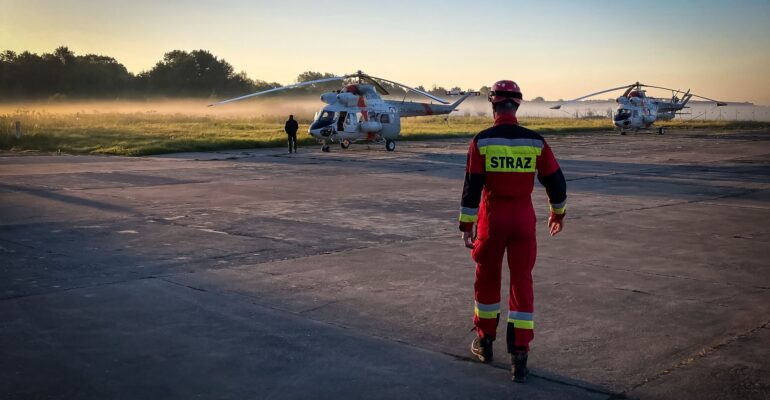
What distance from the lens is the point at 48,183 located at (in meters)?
17.4

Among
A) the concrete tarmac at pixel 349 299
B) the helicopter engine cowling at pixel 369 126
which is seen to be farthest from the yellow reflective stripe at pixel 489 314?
the helicopter engine cowling at pixel 369 126

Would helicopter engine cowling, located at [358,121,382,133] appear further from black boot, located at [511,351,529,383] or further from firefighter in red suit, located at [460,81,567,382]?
black boot, located at [511,351,529,383]

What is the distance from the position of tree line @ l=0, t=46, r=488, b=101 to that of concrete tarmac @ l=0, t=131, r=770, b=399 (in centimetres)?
5278

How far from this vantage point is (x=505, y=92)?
209 inches

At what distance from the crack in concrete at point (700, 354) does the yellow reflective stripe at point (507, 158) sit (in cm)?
162

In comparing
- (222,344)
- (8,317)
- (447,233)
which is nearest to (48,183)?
(447,233)

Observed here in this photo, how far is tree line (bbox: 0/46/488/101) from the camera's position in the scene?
74.4 metres

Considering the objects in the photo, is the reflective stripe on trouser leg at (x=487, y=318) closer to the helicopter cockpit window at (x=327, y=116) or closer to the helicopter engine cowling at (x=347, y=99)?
the helicopter cockpit window at (x=327, y=116)

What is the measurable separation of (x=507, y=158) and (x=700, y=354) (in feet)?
6.72

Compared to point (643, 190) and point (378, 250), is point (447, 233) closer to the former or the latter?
point (378, 250)

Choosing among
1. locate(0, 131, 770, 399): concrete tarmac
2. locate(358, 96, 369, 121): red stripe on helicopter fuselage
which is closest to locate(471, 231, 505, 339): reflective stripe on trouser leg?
locate(0, 131, 770, 399): concrete tarmac

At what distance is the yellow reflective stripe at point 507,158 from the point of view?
5.16m

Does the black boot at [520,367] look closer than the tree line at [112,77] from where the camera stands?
Yes

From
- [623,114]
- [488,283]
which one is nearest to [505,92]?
[488,283]
